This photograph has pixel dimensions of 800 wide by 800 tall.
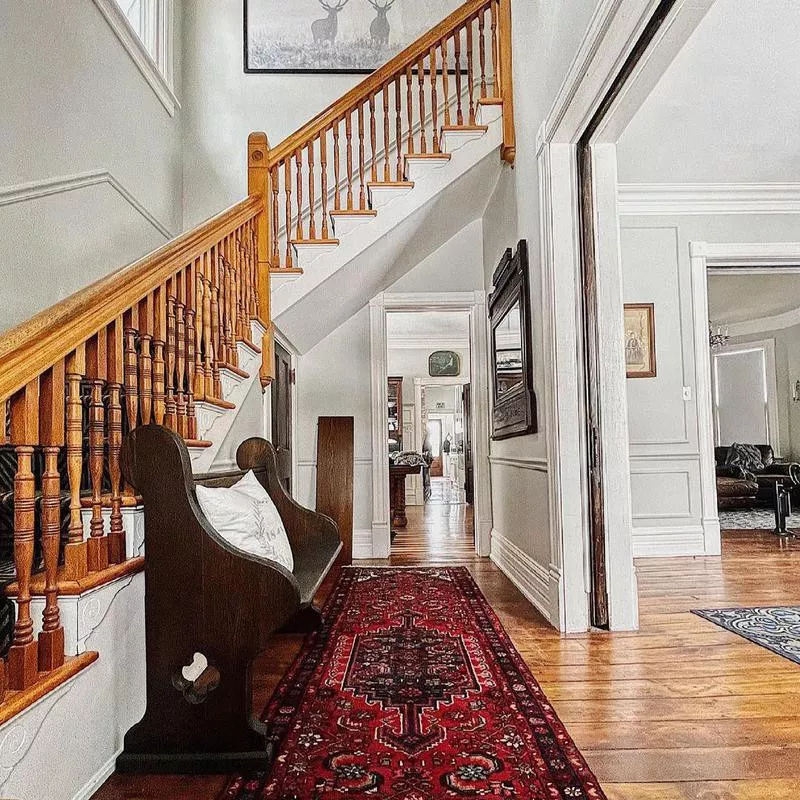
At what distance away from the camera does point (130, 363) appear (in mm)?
1889

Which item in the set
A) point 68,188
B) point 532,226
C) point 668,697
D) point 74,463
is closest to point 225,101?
point 68,188

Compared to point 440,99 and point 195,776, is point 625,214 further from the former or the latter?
point 195,776

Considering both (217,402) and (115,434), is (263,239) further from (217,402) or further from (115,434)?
(115,434)

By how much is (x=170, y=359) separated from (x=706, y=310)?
173 inches

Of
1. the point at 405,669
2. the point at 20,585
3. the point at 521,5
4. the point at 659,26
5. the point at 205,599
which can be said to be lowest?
the point at 405,669

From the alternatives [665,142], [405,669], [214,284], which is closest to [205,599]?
[405,669]

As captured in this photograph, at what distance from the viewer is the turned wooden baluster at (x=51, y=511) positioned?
1.40 meters

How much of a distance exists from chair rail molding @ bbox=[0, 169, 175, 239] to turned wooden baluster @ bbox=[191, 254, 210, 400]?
4.06ft

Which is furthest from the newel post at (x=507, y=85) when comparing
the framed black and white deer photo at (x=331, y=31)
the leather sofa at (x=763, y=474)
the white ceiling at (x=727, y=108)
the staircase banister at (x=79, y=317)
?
the leather sofa at (x=763, y=474)

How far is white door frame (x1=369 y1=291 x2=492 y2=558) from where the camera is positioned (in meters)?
5.29

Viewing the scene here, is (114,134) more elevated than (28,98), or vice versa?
(114,134)

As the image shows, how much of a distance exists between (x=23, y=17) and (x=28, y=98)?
0.39 meters

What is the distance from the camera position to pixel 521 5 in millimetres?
3723

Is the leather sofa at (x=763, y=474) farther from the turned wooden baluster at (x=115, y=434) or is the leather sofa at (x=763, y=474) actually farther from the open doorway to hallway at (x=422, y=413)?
the turned wooden baluster at (x=115, y=434)
